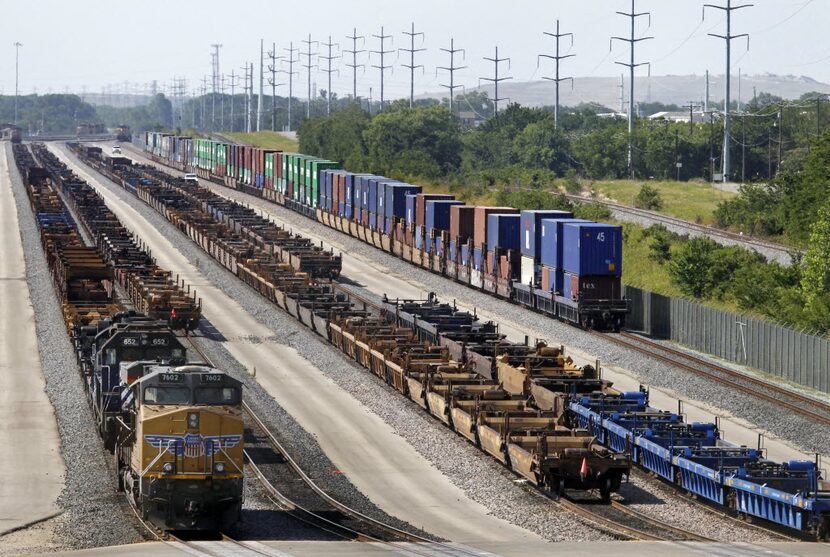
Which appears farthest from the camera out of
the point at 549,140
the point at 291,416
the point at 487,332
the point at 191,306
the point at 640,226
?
the point at 549,140

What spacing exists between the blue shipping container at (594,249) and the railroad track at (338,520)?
2494cm

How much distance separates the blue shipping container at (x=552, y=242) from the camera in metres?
59.4

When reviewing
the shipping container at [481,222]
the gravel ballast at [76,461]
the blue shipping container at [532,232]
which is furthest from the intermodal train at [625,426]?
the gravel ballast at [76,461]

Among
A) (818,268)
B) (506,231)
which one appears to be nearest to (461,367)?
(818,268)

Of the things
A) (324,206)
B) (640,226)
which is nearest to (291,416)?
(640,226)

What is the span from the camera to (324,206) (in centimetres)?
10300

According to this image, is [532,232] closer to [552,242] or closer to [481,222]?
[552,242]

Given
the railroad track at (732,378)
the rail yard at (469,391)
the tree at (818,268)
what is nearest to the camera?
the rail yard at (469,391)

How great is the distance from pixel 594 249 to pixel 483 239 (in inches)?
498

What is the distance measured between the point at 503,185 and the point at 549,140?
30156 mm

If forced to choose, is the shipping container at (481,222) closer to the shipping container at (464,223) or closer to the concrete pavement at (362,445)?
the shipping container at (464,223)

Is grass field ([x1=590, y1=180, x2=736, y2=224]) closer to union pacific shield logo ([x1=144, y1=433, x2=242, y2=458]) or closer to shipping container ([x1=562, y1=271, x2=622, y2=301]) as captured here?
shipping container ([x1=562, y1=271, x2=622, y2=301])

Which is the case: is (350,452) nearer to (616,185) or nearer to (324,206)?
(324,206)

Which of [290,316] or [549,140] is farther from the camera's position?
[549,140]
